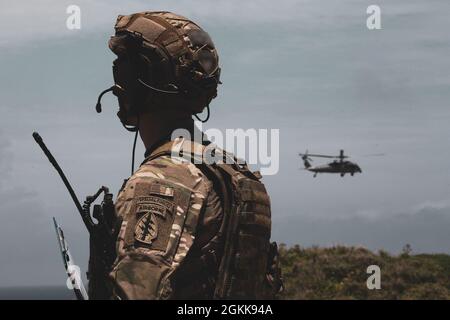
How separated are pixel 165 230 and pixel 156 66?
3.87ft

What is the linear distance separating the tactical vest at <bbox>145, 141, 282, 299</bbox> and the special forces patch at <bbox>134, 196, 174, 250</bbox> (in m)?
0.34

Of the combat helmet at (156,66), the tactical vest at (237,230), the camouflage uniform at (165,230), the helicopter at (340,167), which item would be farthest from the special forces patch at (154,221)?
the helicopter at (340,167)

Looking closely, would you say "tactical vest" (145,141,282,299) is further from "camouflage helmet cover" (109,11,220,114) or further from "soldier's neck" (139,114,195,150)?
→ "camouflage helmet cover" (109,11,220,114)

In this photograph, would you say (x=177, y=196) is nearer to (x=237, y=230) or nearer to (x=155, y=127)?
(x=237, y=230)

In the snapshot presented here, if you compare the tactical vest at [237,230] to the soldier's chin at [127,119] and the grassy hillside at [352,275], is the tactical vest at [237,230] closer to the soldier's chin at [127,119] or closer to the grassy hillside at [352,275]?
the soldier's chin at [127,119]

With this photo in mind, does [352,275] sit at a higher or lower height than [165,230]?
higher

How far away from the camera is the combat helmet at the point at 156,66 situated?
20.7 feet

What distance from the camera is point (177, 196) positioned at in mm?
5762

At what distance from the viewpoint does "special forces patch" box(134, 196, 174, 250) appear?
563 cm

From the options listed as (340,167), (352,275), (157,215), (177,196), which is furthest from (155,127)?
(340,167)

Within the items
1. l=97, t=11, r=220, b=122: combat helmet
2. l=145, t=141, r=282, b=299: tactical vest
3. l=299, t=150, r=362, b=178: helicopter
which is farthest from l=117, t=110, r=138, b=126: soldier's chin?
l=299, t=150, r=362, b=178: helicopter

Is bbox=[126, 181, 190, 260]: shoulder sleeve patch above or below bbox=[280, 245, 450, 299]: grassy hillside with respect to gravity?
below
